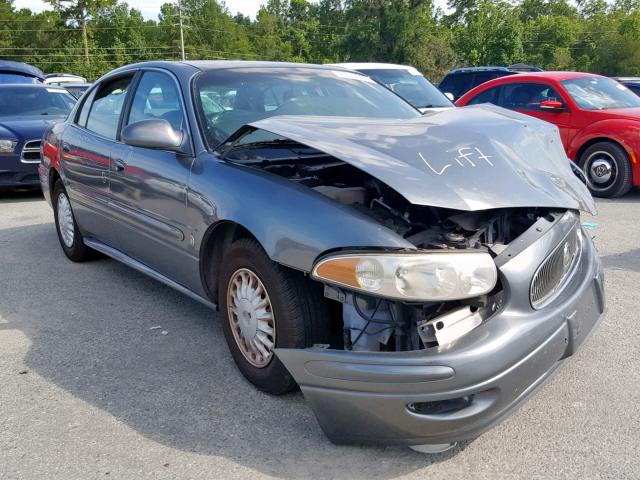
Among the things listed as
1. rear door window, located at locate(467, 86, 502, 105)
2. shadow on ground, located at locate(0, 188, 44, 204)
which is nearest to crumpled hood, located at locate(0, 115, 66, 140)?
shadow on ground, located at locate(0, 188, 44, 204)

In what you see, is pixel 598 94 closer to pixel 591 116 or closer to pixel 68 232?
pixel 591 116

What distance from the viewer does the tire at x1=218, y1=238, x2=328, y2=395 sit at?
2756mm

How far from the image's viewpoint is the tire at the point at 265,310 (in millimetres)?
2756

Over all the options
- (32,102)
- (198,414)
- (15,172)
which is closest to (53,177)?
(15,172)

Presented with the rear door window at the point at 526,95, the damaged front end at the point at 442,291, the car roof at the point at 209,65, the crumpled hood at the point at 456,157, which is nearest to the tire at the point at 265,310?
the damaged front end at the point at 442,291

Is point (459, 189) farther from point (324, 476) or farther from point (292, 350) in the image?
point (324, 476)

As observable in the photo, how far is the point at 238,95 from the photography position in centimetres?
384

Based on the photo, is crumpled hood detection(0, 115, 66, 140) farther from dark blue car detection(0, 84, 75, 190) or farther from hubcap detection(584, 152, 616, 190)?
hubcap detection(584, 152, 616, 190)

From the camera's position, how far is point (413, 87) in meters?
9.70

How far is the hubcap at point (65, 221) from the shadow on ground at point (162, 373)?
1.13 feet

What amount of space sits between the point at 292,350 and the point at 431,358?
22.3 inches

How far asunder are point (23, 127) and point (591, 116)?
7745mm

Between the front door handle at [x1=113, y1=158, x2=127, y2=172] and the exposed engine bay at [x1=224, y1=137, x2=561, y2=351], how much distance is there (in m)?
1.06

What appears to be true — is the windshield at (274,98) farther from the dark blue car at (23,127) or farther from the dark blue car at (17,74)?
the dark blue car at (17,74)
